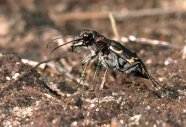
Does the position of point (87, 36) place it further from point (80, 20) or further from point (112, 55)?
point (80, 20)

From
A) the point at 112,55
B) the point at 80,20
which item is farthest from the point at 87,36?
the point at 80,20

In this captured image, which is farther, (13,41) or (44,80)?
(13,41)

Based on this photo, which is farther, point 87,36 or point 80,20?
point 80,20

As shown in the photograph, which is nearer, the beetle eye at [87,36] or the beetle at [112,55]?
the beetle at [112,55]

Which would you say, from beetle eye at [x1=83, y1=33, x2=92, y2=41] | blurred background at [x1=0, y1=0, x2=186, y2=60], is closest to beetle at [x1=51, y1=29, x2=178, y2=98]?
beetle eye at [x1=83, y1=33, x2=92, y2=41]

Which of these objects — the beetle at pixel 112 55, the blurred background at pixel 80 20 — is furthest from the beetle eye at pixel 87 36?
the blurred background at pixel 80 20

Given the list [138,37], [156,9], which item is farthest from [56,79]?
[156,9]

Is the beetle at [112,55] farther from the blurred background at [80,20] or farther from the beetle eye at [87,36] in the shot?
the blurred background at [80,20]

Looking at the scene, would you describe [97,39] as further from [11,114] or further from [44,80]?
[11,114]
